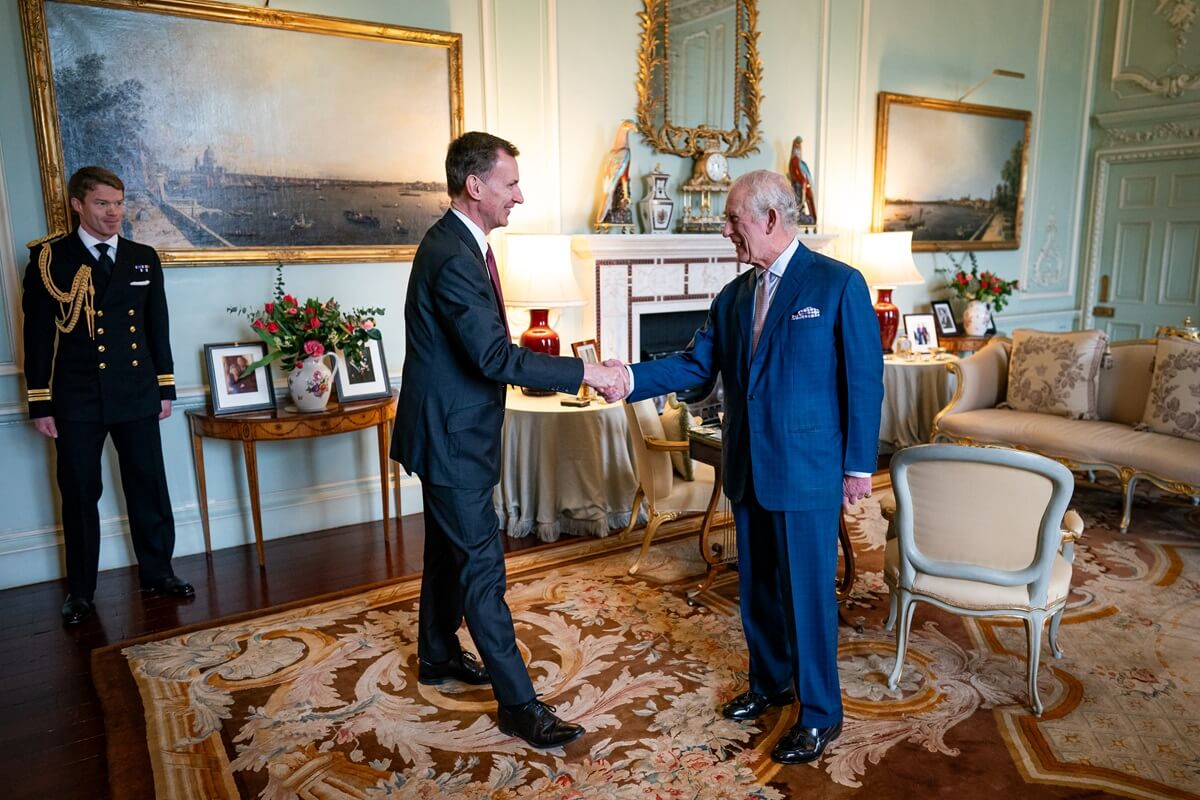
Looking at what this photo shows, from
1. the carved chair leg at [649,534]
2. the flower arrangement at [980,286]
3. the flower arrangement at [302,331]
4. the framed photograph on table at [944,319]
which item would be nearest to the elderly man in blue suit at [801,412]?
the carved chair leg at [649,534]

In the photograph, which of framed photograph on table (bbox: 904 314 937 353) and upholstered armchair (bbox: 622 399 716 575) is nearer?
upholstered armchair (bbox: 622 399 716 575)

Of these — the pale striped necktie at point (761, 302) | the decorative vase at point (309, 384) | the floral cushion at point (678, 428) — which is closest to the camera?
the pale striped necktie at point (761, 302)

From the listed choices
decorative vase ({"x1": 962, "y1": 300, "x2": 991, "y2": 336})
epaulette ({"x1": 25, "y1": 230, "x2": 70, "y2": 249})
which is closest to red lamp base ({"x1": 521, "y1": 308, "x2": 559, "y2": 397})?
epaulette ({"x1": 25, "y1": 230, "x2": 70, "y2": 249})

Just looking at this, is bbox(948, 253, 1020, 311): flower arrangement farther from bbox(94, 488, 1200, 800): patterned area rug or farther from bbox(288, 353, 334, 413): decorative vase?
bbox(288, 353, 334, 413): decorative vase

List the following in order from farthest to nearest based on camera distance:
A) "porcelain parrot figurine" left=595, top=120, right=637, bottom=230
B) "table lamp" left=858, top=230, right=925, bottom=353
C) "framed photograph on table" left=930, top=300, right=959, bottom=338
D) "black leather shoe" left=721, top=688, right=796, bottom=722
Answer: "framed photograph on table" left=930, top=300, right=959, bottom=338 < "table lamp" left=858, top=230, right=925, bottom=353 < "porcelain parrot figurine" left=595, top=120, right=637, bottom=230 < "black leather shoe" left=721, top=688, right=796, bottom=722

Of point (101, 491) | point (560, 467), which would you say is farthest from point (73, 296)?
point (560, 467)

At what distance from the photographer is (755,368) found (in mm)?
2373

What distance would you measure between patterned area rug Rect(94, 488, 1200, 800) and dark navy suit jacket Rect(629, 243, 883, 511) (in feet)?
2.72

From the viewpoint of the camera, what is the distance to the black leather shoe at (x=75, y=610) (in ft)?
11.3

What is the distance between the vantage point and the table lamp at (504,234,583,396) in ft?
15.0

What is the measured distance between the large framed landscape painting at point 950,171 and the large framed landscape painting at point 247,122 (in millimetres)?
3658

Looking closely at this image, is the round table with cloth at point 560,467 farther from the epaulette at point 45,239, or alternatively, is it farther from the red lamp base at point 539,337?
the epaulette at point 45,239

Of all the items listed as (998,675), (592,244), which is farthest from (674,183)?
(998,675)

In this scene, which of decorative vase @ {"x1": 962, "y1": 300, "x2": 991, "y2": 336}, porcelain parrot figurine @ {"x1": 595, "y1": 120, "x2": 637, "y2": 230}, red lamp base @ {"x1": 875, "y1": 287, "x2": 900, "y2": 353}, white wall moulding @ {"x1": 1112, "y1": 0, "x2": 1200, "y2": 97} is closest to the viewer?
porcelain parrot figurine @ {"x1": 595, "y1": 120, "x2": 637, "y2": 230}
